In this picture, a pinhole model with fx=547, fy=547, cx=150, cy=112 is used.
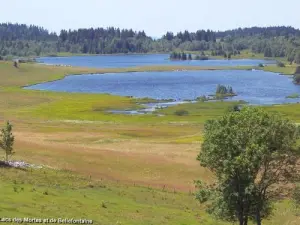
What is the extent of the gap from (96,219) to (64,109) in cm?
11408

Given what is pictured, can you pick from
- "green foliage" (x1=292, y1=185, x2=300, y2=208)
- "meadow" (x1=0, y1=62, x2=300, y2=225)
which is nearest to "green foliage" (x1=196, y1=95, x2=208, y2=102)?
"meadow" (x1=0, y1=62, x2=300, y2=225)

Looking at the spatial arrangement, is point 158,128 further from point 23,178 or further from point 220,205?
point 220,205

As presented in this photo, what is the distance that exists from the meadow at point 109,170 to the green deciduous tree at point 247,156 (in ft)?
21.4

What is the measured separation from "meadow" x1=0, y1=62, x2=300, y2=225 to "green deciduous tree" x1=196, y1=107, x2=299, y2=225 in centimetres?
652

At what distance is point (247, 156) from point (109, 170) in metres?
34.3

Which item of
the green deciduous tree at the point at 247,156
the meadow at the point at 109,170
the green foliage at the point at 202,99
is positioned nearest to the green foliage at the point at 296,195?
the green deciduous tree at the point at 247,156

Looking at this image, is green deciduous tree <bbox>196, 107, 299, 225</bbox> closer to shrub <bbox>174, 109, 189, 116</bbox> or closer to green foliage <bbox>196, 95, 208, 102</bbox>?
shrub <bbox>174, 109, 189, 116</bbox>

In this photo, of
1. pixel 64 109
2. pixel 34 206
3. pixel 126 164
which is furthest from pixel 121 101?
pixel 34 206

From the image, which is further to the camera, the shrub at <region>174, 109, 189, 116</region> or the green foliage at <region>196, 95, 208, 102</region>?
the green foliage at <region>196, 95, 208, 102</region>

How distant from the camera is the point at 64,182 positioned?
5803cm

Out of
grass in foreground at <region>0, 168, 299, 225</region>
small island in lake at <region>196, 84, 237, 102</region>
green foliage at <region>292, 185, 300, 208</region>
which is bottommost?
small island in lake at <region>196, 84, 237, 102</region>

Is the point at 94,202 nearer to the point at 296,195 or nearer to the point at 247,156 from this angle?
the point at 247,156

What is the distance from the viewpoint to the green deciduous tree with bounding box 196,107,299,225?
39.3 metres

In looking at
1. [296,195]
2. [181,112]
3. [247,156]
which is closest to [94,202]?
[247,156]
